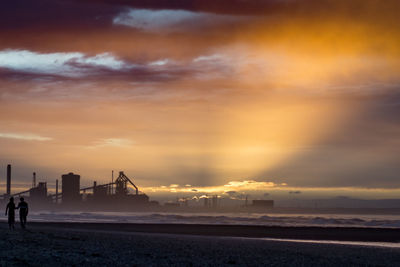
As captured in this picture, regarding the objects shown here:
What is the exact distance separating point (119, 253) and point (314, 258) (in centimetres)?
1036

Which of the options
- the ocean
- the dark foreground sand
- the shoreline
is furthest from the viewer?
the ocean

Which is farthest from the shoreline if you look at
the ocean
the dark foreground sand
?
the dark foreground sand

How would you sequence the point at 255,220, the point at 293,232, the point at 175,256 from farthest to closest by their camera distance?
1. the point at 255,220
2. the point at 293,232
3. the point at 175,256

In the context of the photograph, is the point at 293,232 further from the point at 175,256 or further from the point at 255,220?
the point at 255,220

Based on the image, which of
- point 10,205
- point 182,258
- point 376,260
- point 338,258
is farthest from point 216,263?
point 10,205

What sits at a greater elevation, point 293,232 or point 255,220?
point 293,232

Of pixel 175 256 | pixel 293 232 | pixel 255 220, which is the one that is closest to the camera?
pixel 175 256

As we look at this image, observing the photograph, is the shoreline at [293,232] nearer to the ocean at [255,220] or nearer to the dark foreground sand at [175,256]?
the ocean at [255,220]

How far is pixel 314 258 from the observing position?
26.9 m

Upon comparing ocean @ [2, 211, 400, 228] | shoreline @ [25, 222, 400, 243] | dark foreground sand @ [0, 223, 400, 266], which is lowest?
ocean @ [2, 211, 400, 228]

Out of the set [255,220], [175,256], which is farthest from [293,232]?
[255,220]

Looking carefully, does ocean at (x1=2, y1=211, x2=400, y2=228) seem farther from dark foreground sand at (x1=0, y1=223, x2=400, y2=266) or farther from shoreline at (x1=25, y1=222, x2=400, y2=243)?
dark foreground sand at (x1=0, y1=223, x2=400, y2=266)

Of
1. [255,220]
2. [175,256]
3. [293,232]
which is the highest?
[175,256]

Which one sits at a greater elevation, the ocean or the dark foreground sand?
the dark foreground sand
